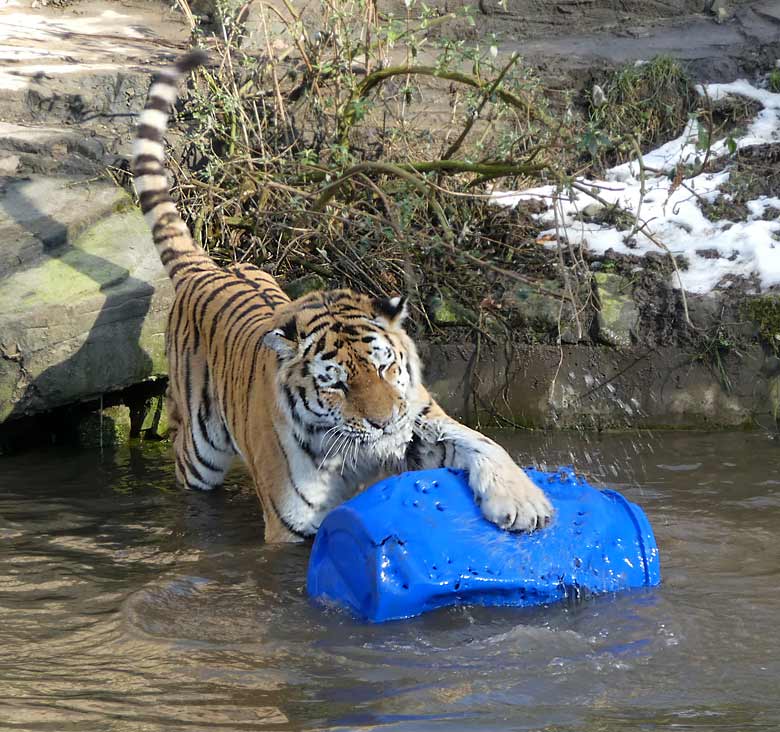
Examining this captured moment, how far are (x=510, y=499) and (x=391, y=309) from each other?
94 cm

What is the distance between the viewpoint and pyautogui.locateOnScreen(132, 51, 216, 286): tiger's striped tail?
583 centimetres

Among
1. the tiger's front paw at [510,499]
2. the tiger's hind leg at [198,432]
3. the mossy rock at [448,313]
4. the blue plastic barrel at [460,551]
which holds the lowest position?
the tiger's hind leg at [198,432]

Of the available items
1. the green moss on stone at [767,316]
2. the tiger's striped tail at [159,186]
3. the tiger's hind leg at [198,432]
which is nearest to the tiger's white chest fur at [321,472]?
the tiger's hind leg at [198,432]

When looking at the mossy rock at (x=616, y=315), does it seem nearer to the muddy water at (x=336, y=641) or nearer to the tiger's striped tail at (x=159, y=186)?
the muddy water at (x=336, y=641)

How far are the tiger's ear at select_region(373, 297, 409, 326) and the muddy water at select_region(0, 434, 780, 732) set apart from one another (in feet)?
3.22

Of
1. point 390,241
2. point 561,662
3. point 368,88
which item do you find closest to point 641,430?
point 390,241

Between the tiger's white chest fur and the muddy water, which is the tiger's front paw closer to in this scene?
the muddy water

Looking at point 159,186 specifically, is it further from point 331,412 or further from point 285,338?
point 331,412

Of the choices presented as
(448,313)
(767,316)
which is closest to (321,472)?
(448,313)

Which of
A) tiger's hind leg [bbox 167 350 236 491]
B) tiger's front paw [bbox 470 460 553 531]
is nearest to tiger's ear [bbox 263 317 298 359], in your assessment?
A: tiger's front paw [bbox 470 460 553 531]

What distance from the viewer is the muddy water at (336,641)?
9.84 ft

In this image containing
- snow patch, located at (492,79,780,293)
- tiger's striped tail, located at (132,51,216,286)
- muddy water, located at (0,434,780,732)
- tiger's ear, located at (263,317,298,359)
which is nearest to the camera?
muddy water, located at (0,434,780,732)

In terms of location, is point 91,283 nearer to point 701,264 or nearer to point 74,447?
point 74,447

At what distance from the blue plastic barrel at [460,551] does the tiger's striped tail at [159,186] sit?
97.7 inches
